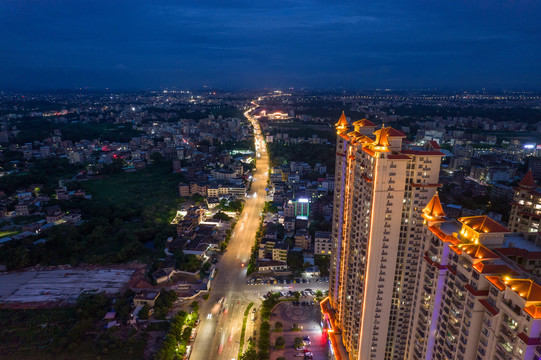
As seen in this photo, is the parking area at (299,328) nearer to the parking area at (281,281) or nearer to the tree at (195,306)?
the parking area at (281,281)

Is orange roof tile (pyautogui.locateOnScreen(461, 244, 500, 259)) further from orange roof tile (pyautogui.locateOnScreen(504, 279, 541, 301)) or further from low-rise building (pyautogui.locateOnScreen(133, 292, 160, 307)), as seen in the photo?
low-rise building (pyautogui.locateOnScreen(133, 292, 160, 307))

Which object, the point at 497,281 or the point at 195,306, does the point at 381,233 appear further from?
the point at 195,306

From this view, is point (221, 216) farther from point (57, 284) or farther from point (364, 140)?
point (364, 140)

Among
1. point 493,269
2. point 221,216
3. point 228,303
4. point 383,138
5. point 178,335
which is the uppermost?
point 383,138

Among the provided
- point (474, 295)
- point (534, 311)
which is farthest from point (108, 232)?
point (534, 311)

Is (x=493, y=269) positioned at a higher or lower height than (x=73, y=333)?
higher

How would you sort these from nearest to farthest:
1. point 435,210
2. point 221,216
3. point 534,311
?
point 534,311
point 435,210
point 221,216

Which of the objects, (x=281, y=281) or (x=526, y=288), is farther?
(x=281, y=281)

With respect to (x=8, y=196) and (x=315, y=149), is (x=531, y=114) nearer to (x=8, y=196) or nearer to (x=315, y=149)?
(x=315, y=149)

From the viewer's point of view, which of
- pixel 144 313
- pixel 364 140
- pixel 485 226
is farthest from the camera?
pixel 144 313

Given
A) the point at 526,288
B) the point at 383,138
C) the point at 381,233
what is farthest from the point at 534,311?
the point at 383,138
